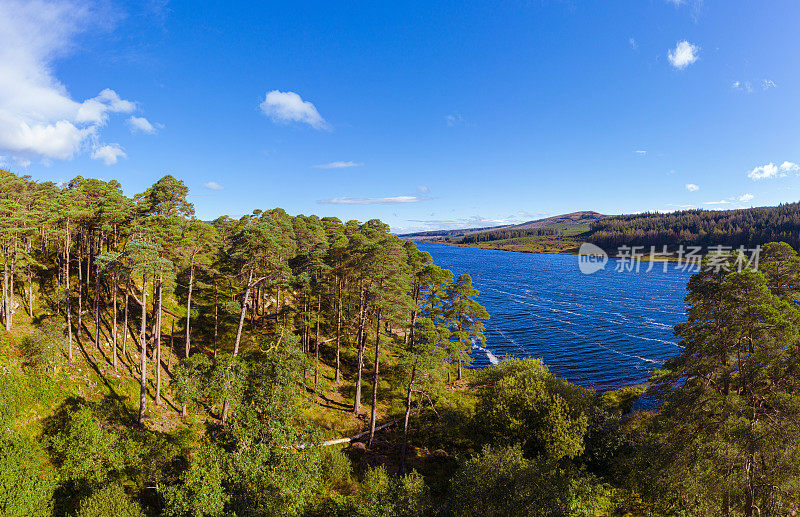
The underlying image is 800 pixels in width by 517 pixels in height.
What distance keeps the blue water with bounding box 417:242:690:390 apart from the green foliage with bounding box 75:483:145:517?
44.9 meters

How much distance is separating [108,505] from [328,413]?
18.6 m

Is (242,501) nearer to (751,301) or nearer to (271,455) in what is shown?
(271,455)

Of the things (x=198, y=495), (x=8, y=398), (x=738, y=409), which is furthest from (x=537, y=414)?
(x=8, y=398)

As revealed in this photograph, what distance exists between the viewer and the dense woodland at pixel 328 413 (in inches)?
646

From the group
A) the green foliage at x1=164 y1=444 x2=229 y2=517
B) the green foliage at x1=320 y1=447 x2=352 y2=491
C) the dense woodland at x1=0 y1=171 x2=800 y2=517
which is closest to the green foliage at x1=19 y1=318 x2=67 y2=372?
the dense woodland at x1=0 y1=171 x2=800 y2=517

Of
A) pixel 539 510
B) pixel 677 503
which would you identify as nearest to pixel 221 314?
pixel 539 510

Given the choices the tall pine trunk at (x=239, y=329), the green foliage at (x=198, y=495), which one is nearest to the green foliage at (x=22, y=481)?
the green foliage at (x=198, y=495)

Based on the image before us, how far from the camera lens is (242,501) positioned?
658 inches

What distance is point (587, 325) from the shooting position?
237ft

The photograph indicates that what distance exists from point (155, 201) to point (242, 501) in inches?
1216

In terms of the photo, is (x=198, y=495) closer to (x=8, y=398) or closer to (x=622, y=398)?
(x=8, y=398)

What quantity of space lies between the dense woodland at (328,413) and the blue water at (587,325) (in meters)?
16.0

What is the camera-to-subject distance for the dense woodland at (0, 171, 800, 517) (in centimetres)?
1641

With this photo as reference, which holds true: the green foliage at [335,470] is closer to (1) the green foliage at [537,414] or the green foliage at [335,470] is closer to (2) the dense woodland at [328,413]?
(2) the dense woodland at [328,413]
